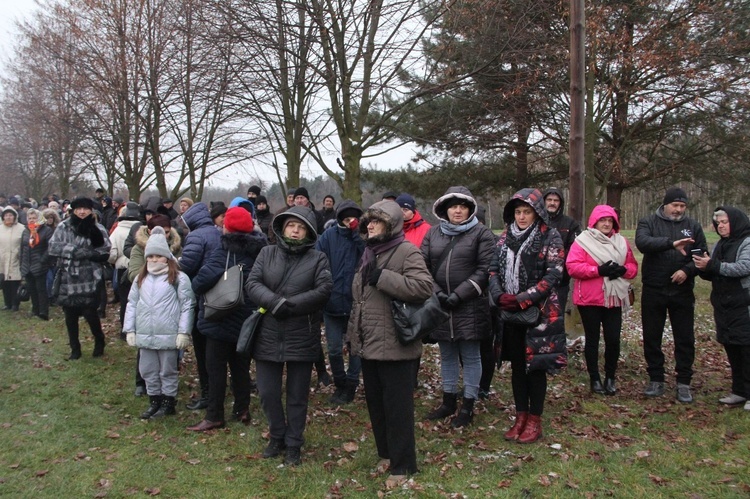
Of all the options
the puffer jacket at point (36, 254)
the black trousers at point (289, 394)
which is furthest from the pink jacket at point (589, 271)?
the puffer jacket at point (36, 254)

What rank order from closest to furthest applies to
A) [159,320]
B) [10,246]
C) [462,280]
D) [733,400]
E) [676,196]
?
[462,280] → [159,320] → [733,400] → [676,196] → [10,246]

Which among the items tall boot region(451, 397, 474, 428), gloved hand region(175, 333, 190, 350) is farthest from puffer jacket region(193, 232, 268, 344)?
tall boot region(451, 397, 474, 428)

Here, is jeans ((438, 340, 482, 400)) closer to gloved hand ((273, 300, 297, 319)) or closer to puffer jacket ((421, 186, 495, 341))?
puffer jacket ((421, 186, 495, 341))

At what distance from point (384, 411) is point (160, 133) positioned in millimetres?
14052

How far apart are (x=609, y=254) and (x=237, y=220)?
409 centimetres

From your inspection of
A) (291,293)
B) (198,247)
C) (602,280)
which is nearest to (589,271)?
(602,280)

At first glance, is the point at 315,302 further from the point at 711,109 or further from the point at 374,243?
the point at 711,109

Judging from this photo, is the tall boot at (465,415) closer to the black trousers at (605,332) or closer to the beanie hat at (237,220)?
the black trousers at (605,332)

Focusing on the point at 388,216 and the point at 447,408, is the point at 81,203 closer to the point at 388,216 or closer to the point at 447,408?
the point at 388,216

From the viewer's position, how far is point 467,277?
5.55 m

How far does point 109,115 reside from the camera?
1722 centimetres

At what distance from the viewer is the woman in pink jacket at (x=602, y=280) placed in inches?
256

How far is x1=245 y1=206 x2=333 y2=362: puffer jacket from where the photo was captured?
4.91 m

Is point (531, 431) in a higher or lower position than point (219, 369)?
lower
